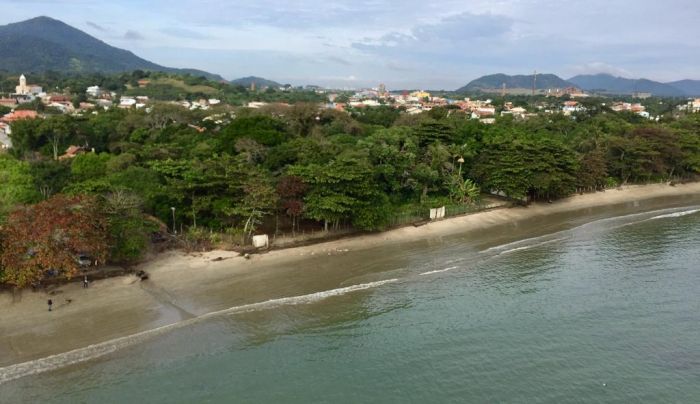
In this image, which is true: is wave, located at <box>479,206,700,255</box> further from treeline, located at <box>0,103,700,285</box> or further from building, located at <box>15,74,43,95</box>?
building, located at <box>15,74,43,95</box>

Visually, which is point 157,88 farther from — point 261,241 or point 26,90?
point 261,241

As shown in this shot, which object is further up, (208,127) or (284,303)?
(208,127)

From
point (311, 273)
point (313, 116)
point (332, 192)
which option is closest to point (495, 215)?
point (332, 192)

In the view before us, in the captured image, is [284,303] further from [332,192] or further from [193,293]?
[332,192]

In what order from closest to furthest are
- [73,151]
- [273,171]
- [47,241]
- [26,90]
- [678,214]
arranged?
[47,241], [273,171], [678,214], [73,151], [26,90]

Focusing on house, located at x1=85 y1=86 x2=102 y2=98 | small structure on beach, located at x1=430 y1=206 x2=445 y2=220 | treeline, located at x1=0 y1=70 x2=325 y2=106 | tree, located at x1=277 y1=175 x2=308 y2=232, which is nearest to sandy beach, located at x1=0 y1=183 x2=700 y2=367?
tree, located at x1=277 y1=175 x2=308 y2=232

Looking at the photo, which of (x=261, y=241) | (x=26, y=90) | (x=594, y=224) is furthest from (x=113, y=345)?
(x=26, y=90)

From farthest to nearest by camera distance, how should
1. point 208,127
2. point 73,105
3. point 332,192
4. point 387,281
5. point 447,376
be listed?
point 73,105 < point 208,127 < point 332,192 < point 387,281 < point 447,376
